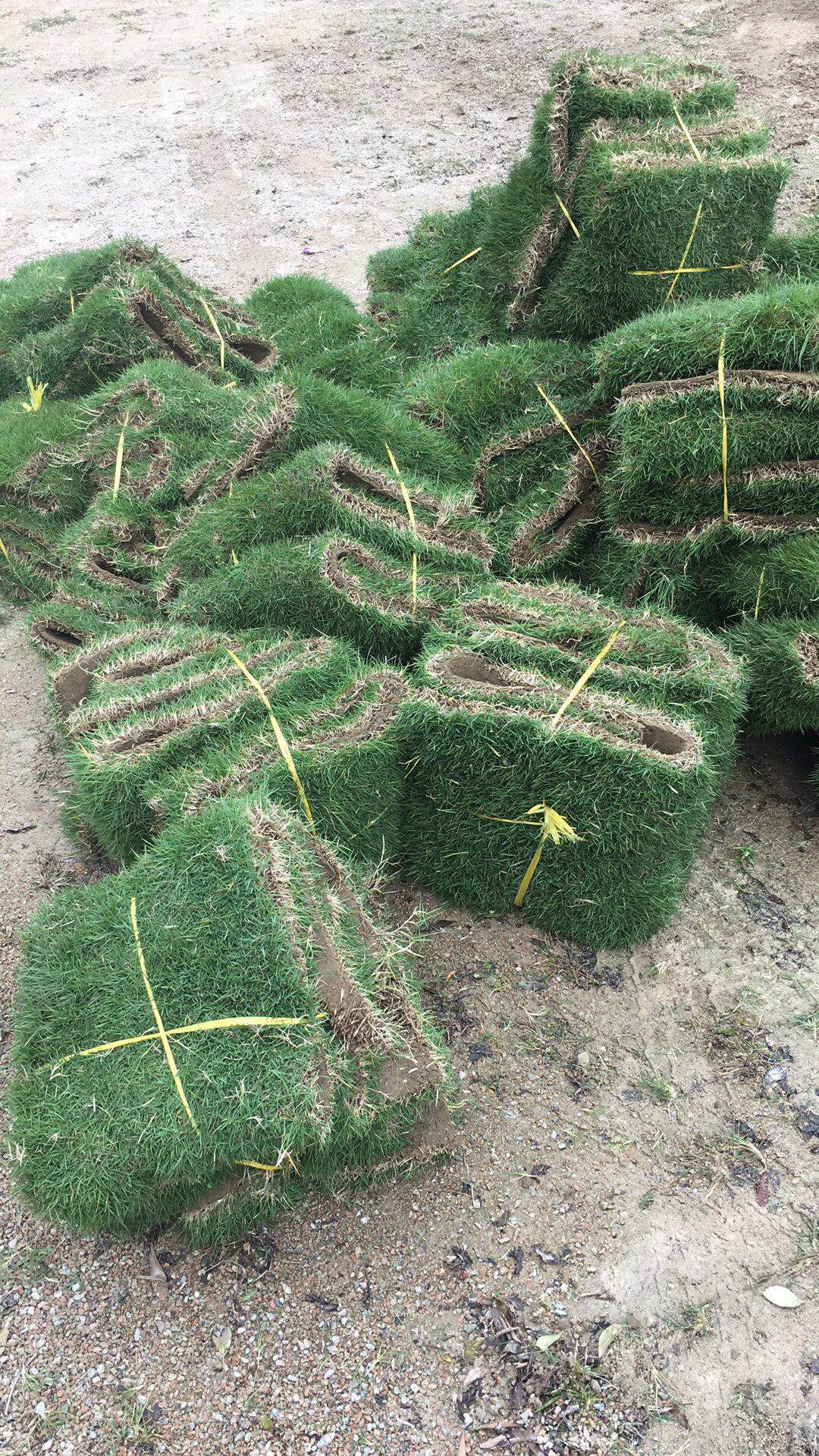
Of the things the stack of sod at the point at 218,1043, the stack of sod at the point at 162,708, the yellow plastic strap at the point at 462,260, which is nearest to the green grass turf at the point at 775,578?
the stack of sod at the point at 162,708

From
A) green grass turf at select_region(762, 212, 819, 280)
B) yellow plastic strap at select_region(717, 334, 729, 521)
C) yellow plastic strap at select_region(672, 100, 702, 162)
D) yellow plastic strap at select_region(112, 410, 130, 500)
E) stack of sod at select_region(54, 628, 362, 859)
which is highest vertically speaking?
yellow plastic strap at select_region(672, 100, 702, 162)

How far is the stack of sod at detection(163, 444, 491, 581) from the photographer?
3.45 metres

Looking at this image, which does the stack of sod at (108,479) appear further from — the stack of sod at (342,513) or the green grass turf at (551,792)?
the green grass turf at (551,792)

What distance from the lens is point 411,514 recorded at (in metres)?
3.50

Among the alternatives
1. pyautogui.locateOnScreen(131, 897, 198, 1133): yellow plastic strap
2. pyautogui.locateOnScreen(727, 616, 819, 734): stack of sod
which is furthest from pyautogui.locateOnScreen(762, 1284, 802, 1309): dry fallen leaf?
pyautogui.locateOnScreen(727, 616, 819, 734): stack of sod


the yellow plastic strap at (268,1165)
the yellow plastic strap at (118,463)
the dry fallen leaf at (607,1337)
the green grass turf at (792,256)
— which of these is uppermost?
the green grass turf at (792,256)

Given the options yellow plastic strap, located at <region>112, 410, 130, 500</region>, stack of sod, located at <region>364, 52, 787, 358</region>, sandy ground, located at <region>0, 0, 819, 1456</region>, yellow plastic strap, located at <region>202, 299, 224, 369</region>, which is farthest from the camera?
yellow plastic strap, located at <region>202, 299, 224, 369</region>

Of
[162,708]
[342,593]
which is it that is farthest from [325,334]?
[162,708]

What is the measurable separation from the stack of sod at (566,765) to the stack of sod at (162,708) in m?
0.38

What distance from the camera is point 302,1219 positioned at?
2.53m

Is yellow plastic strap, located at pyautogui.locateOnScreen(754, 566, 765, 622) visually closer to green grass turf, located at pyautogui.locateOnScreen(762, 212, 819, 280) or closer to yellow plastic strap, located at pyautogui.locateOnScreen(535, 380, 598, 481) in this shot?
yellow plastic strap, located at pyautogui.locateOnScreen(535, 380, 598, 481)

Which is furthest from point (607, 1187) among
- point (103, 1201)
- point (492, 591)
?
point (492, 591)

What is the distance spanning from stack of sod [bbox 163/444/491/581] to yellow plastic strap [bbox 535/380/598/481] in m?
0.44

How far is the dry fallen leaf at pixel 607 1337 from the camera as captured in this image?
7.47ft
